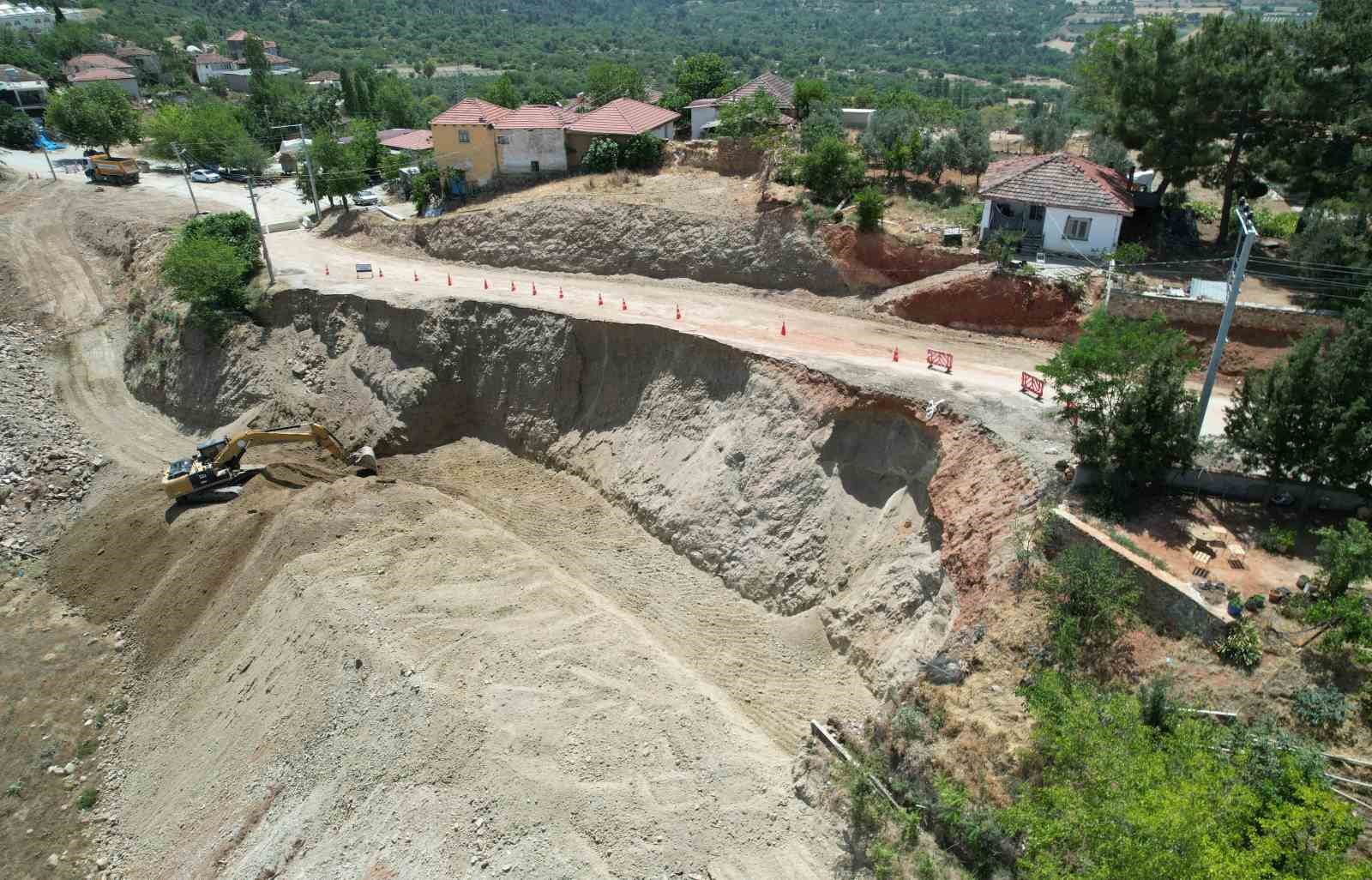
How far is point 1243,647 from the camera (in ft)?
64.3

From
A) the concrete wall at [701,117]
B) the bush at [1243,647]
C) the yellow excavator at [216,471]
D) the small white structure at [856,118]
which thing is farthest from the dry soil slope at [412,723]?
the small white structure at [856,118]

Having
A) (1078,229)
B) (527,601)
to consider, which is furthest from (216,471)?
(1078,229)

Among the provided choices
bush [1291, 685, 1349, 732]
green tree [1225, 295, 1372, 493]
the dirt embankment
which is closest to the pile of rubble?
the dirt embankment

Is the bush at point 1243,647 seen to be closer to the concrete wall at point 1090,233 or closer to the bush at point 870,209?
the concrete wall at point 1090,233

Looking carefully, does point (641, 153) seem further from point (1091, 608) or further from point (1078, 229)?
point (1091, 608)

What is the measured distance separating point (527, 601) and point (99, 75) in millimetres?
106118

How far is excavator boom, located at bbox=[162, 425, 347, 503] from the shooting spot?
3475cm

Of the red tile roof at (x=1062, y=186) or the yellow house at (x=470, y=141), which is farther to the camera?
the yellow house at (x=470, y=141)

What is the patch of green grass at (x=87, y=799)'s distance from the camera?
25625mm

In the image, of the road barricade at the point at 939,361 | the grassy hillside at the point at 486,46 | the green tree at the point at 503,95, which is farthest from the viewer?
the grassy hillside at the point at 486,46

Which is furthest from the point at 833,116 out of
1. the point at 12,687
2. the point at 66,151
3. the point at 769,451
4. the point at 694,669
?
the point at 66,151

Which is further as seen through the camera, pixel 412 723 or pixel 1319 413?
pixel 412 723

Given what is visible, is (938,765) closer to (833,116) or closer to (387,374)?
(387,374)

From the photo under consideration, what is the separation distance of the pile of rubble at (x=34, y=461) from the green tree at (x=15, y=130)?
1964 inches
